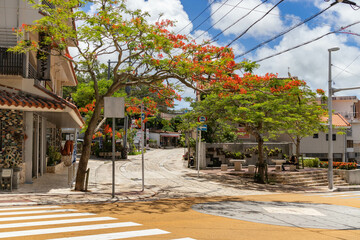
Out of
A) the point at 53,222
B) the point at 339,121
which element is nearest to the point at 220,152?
the point at 53,222

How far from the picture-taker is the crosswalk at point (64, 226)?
6.67 meters

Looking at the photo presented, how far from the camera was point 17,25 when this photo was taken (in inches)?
569

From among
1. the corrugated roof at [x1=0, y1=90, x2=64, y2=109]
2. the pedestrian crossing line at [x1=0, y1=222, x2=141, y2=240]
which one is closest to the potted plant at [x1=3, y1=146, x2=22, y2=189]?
the corrugated roof at [x1=0, y1=90, x2=64, y2=109]


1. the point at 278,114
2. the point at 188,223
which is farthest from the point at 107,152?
the point at 188,223

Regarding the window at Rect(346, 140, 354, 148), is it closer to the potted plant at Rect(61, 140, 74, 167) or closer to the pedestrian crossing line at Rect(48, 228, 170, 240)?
the potted plant at Rect(61, 140, 74, 167)

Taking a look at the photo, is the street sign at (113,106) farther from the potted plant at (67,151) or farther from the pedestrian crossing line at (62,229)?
the potted plant at (67,151)

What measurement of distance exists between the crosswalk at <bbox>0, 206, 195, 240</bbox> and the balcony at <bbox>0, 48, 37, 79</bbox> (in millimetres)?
6270

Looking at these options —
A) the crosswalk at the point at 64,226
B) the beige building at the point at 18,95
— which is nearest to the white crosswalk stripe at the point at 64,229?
the crosswalk at the point at 64,226

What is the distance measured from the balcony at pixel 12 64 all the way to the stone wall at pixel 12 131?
1566mm

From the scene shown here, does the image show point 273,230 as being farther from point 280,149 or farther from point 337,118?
point 337,118

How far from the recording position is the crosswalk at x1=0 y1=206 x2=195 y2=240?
21.9 feet

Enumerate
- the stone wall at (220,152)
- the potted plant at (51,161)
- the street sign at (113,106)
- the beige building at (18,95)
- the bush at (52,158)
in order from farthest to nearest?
the stone wall at (220,152), the bush at (52,158), the potted plant at (51,161), the beige building at (18,95), the street sign at (113,106)

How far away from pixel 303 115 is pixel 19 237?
17.4 meters

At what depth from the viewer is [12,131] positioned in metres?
14.1
